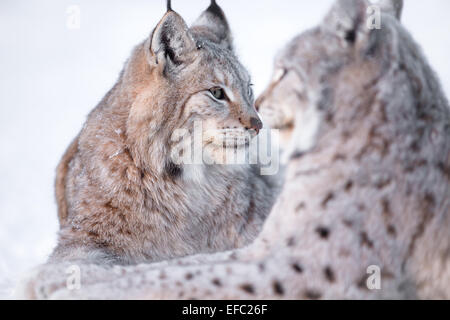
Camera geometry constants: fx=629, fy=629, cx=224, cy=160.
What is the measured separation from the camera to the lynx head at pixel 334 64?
8.52 ft

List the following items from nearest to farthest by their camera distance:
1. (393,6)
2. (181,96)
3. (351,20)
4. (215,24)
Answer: (351,20)
(393,6)
(181,96)
(215,24)

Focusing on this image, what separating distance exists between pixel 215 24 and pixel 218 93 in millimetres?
871

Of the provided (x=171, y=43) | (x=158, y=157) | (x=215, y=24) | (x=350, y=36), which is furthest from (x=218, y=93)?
(x=350, y=36)

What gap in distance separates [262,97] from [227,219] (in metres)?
1.14

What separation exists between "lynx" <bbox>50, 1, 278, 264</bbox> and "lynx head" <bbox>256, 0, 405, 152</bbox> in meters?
0.84

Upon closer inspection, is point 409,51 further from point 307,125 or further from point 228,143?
point 228,143

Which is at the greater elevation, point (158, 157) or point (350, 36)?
point (350, 36)

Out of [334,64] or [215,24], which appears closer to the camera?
[334,64]

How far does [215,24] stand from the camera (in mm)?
4391

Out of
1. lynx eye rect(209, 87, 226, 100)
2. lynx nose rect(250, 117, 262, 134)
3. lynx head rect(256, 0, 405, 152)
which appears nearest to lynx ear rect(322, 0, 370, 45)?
lynx head rect(256, 0, 405, 152)

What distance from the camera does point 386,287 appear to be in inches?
95.2

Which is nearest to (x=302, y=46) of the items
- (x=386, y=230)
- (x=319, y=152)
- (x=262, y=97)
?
(x=262, y=97)

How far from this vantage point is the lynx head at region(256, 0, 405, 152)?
2.60 m

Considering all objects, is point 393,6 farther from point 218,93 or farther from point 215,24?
point 215,24
